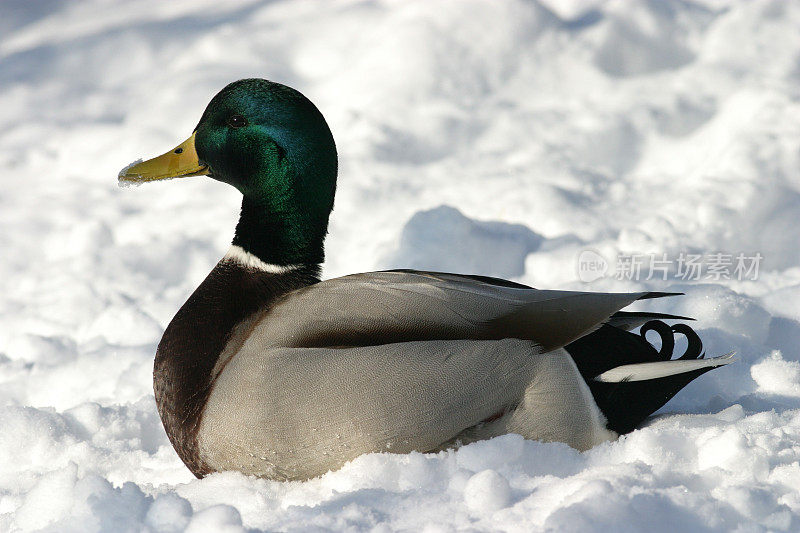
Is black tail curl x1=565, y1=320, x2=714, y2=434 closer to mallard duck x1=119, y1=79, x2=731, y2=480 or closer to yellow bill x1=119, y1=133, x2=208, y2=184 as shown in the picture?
mallard duck x1=119, y1=79, x2=731, y2=480

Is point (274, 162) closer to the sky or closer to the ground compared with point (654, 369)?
closer to the sky

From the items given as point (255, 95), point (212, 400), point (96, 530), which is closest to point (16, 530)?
point (96, 530)

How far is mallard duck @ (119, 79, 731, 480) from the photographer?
2.14 metres

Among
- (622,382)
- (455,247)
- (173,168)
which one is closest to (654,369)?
(622,382)

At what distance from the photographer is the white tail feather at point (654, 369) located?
7.59 ft

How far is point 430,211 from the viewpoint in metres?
4.40

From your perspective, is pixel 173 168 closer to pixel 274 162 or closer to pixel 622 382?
pixel 274 162

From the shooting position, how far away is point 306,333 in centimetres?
221

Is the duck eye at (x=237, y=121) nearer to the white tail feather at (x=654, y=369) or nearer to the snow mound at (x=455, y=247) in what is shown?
the white tail feather at (x=654, y=369)

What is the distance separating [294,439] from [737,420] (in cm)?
127

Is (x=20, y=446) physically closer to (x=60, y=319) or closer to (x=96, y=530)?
(x=96, y=530)

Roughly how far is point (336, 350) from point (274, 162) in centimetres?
60

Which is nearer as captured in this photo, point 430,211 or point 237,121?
point 237,121

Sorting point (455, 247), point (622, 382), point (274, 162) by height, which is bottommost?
point (455, 247)
